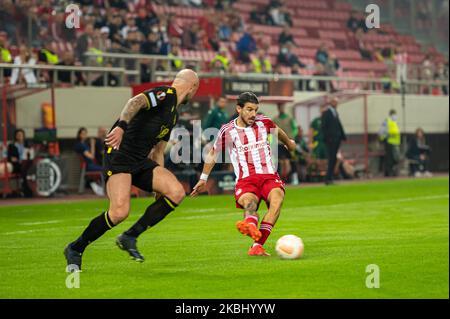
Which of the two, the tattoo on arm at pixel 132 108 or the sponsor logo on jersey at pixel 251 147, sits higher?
the tattoo on arm at pixel 132 108

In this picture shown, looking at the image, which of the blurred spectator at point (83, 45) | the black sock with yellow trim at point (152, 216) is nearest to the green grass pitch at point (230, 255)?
the black sock with yellow trim at point (152, 216)

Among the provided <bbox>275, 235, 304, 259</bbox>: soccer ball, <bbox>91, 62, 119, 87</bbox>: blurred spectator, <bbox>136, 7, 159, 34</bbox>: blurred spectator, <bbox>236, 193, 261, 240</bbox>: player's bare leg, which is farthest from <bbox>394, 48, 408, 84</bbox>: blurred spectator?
<bbox>275, 235, 304, 259</bbox>: soccer ball

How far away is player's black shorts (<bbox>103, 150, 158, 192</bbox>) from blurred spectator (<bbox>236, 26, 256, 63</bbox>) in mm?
23652

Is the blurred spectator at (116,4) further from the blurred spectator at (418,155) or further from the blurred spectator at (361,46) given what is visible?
the blurred spectator at (361,46)

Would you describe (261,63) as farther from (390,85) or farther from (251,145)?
(251,145)

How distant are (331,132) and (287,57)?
7408 mm

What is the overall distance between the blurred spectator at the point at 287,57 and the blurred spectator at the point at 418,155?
465cm

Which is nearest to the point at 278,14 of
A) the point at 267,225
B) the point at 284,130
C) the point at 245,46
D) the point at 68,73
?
the point at 245,46

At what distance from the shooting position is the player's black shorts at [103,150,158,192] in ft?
37.1

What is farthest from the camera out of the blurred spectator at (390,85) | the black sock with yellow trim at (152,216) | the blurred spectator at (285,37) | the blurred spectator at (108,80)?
the blurred spectator at (285,37)

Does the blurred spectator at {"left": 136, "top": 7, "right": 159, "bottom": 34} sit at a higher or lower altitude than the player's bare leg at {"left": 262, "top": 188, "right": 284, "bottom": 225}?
higher

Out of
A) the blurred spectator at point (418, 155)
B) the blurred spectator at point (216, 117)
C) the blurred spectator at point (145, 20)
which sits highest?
the blurred spectator at point (145, 20)

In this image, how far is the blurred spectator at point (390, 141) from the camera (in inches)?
1375

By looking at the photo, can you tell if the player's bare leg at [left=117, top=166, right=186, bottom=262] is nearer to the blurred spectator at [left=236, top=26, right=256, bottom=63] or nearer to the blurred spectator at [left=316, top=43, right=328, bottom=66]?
the blurred spectator at [left=236, top=26, right=256, bottom=63]
